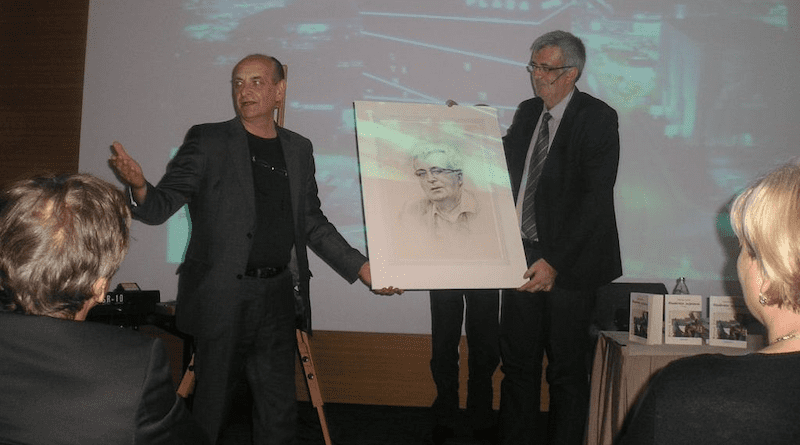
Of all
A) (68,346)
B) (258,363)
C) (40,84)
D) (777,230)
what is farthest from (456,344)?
(40,84)

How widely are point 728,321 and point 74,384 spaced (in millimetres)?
2530

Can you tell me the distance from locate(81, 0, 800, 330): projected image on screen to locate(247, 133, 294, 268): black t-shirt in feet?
4.91

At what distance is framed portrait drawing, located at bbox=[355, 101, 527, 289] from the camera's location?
2.88 metres

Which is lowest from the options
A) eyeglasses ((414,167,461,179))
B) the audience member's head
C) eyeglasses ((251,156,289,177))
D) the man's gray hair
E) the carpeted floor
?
the carpeted floor

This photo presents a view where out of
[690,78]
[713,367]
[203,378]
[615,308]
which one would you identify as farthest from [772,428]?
[690,78]

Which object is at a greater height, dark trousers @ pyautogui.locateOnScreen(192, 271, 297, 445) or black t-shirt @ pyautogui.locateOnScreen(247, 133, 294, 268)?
black t-shirt @ pyautogui.locateOnScreen(247, 133, 294, 268)

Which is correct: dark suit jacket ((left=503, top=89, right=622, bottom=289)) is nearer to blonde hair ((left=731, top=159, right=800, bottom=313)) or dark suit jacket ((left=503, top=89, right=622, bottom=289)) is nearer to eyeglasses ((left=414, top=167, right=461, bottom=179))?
eyeglasses ((left=414, top=167, right=461, bottom=179))

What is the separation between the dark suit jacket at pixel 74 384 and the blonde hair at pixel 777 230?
3.09 feet

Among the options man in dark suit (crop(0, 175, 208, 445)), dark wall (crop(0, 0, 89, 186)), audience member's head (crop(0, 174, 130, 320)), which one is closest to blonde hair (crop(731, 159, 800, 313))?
man in dark suit (crop(0, 175, 208, 445))

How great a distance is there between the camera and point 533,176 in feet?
10.0

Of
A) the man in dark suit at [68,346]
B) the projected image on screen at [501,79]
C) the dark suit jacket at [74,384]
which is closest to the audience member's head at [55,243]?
the man in dark suit at [68,346]

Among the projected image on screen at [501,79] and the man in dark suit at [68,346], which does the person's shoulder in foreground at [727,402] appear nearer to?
the man in dark suit at [68,346]

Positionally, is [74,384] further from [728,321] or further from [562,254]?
[728,321]

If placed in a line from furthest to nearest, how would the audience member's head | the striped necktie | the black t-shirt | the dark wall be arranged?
1. the dark wall
2. the striped necktie
3. the black t-shirt
4. the audience member's head
